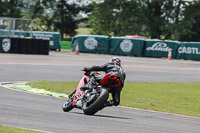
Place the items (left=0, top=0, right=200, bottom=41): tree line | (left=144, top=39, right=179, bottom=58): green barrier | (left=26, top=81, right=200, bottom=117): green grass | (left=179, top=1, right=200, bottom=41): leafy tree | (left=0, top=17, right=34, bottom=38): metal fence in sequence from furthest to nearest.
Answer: (left=0, top=0, right=200, bottom=41): tree line
(left=179, top=1, right=200, bottom=41): leafy tree
(left=144, top=39, right=179, bottom=58): green barrier
(left=0, top=17, right=34, bottom=38): metal fence
(left=26, top=81, right=200, bottom=117): green grass

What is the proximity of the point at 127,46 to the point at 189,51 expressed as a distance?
17.1 feet

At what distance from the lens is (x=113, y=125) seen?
352 inches

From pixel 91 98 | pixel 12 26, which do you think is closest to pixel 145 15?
pixel 12 26

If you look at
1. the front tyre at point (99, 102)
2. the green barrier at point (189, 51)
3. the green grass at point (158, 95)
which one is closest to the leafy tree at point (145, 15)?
the green barrier at point (189, 51)

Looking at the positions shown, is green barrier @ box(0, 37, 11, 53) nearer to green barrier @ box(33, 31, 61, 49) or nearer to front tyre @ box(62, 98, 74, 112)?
green barrier @ box(33, 31, 61, 49)

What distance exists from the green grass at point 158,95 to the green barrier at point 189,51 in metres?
18.4

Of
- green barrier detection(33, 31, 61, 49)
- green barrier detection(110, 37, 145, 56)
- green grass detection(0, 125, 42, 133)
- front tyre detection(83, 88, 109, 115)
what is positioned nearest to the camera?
green grass detection(0, 125, 42, 133)

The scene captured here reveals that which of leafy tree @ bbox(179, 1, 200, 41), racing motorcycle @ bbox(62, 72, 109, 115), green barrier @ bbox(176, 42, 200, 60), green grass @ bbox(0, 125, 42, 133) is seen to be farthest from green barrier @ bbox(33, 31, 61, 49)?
green grass @ bbox(0, 125, 42, 133)

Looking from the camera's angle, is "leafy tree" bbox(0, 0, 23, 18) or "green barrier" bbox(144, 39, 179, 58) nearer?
"green barrier" bbox(144, 39, 179, 58)

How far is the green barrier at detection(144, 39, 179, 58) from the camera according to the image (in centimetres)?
3878

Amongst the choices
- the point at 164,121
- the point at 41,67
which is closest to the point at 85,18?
the point at 41,67

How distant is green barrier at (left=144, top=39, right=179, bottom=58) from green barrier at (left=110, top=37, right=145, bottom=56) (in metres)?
0.52

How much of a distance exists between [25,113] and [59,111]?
1.00 meters

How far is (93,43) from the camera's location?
41.3 metres
